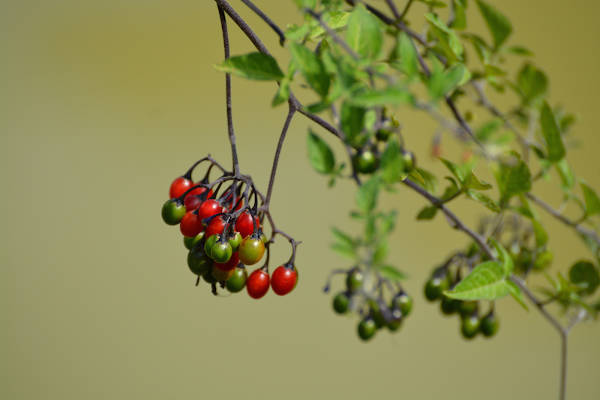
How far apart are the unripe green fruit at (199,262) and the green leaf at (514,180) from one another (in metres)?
0.35

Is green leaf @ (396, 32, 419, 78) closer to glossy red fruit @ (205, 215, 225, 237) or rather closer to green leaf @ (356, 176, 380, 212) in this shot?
green leaf @ (356, 176, 380, 212)

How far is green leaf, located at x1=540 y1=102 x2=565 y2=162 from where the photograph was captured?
64 cm

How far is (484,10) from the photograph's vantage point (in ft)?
2.62

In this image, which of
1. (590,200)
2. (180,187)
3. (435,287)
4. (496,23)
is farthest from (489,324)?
(180,187)

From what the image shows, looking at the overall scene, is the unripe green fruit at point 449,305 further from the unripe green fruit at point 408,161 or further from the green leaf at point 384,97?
the green leaf at point 384,97

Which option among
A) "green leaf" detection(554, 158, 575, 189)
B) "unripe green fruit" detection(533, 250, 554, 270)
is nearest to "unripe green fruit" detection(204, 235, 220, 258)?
"green leaf" detection(554, 158, 575, 189)

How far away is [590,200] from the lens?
788mm

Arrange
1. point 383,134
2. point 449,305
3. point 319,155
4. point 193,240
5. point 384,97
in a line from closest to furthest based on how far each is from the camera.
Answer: point 384,97
point 319,155
point 193,240
point 383,134
point 449,305

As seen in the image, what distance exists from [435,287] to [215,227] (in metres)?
0.45

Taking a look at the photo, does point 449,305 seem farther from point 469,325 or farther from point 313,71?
point 313,71

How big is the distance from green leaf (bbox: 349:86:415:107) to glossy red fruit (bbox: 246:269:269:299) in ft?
0.87

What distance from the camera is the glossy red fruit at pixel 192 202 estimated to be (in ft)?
1.88

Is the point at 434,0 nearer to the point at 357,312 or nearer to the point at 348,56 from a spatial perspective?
the point at 348,56

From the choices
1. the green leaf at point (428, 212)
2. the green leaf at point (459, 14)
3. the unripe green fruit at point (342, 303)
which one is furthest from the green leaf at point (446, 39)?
the unripe green fruit at point (342, 303)
